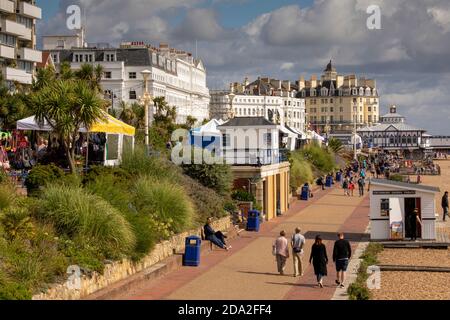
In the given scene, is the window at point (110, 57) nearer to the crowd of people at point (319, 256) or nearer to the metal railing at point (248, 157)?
the metal railing at point (248, 157)

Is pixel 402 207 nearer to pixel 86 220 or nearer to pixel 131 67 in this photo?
pixel 86 220

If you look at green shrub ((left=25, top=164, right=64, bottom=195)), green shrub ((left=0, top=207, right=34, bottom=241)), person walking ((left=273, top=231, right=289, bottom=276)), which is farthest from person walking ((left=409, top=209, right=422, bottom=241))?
green shrub ((left=0, top=207, right=34, bottom=241))

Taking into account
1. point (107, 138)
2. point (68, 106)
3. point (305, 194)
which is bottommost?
point (305, 194)

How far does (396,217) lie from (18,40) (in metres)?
43.2

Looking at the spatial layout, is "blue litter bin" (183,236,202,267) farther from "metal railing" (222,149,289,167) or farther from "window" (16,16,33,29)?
"window" (16,16,33,29)

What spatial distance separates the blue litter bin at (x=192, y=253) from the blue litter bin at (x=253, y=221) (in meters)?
8.27

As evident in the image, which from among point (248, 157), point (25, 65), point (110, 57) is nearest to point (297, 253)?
point (248, 157)

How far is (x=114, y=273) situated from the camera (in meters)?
16.7

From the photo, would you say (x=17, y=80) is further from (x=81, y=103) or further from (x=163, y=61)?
(x=163, y=61)

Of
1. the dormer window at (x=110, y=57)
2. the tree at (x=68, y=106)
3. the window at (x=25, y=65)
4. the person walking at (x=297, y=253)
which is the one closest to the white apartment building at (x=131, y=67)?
the dormer window at (x=110, y=57)

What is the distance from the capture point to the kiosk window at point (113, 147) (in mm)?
28672

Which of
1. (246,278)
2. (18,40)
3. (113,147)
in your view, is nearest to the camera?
(246,278)

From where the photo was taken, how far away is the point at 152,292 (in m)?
16.6
